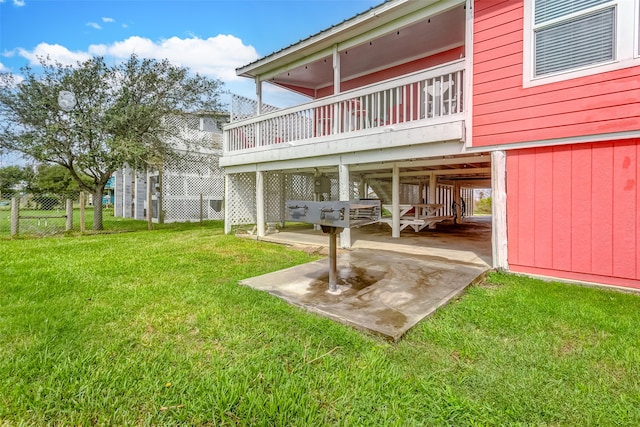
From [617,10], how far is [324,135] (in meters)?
4.84

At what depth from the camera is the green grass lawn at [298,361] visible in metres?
1.71

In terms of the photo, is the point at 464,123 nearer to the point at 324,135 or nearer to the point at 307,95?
the point at 324,135

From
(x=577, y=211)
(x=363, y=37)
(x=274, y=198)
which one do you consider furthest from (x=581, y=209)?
(x=274, y=198)

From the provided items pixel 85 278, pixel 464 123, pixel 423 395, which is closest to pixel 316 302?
pixel 423 395

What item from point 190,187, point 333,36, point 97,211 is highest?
point 333,36

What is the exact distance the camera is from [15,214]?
7.91 m

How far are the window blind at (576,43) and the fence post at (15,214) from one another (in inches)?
459

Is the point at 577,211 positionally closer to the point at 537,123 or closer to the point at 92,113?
the point at 537,123

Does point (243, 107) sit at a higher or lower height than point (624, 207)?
higher

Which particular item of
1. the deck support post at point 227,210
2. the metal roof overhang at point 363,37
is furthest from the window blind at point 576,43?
the deck support post at point 227,210

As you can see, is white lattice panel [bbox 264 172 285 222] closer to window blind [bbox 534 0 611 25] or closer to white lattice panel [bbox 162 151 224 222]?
white lattice panel [bbox 162 151 224 222]

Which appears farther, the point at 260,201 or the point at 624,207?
the point at 260,201

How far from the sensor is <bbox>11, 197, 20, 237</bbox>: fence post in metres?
7.85

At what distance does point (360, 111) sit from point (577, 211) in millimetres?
3965
